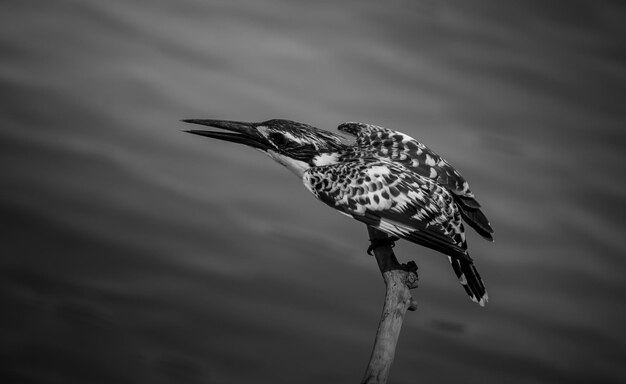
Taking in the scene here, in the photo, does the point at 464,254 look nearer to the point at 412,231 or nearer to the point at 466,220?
the point at 412,231

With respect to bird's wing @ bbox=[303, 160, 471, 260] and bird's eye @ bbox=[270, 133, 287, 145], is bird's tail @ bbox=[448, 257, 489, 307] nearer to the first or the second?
bird's wing @ bbox=[303, 160, 471, 260]

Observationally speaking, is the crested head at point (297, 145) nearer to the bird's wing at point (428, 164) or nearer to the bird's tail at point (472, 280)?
the bird's wing at point (428, 164)

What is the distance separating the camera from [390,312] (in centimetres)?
296

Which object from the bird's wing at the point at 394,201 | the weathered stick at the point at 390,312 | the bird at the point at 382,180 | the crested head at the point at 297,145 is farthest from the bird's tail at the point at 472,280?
the crested head at the point at 297,145

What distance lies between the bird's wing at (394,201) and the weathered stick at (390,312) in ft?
0.46

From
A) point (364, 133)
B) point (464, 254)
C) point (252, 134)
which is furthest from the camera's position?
point (364, 133)

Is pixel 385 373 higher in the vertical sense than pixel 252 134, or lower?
lower

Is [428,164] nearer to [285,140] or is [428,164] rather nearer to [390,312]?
[285,140]

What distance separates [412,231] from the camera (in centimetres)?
315

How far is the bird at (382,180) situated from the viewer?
10.5ft

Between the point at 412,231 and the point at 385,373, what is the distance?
2.03 ft

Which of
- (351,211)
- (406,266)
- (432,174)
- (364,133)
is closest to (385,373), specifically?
(406,266)

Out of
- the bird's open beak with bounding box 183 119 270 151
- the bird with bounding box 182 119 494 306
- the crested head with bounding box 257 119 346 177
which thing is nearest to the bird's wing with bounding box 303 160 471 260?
the bird with bounding box 182 119 494 306

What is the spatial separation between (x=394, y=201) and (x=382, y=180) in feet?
0.39
